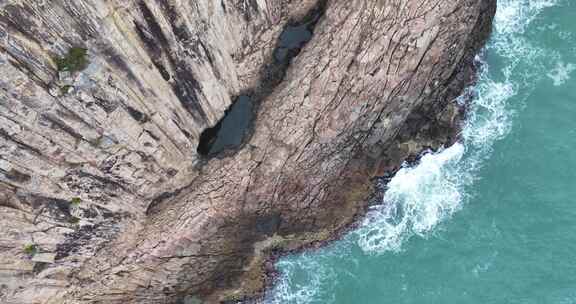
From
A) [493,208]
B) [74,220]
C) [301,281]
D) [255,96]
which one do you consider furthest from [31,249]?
[493,208]

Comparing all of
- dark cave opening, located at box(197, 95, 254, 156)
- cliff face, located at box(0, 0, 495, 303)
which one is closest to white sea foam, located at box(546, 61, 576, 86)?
cliff face, located at box(0, 0, 495, 303)

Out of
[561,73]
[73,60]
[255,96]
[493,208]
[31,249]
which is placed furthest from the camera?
[561,73]

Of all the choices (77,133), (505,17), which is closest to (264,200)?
(77,133)

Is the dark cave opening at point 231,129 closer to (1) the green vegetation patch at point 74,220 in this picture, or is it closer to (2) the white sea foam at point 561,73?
(1) the green vegetation patch at point 74,220

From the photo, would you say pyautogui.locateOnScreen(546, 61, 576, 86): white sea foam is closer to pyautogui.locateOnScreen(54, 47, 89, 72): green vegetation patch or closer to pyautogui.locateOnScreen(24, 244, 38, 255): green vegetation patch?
pyautogui.locateOnScreen(54, 47, 89, 72): green vegetation patch

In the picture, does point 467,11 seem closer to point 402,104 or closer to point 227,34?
point 402,104

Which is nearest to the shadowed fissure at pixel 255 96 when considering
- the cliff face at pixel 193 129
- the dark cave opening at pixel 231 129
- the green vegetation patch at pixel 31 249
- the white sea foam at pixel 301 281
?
the dark cave opening at pixel 231 129

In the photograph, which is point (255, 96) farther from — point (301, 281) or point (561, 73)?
point (561, 73)
